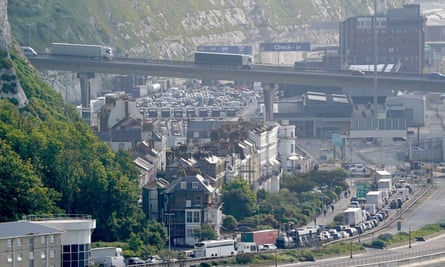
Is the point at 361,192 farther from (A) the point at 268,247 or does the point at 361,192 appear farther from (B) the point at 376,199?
(A) the point at 268,247

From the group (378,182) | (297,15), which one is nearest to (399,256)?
(378,182)

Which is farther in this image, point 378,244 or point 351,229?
point 351,229

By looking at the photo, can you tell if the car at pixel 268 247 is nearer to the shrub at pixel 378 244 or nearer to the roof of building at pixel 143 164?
the shrub at pixel 378 244

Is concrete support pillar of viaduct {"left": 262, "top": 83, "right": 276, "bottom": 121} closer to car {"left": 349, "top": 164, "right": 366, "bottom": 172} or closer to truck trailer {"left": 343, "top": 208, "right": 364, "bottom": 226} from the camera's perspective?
car {"left": 349, "top": 164, "right": 366, "bottom": 172}

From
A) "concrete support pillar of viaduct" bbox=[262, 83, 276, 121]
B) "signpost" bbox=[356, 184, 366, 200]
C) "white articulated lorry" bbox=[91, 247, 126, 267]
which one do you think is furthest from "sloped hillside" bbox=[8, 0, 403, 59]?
"white articulated lorry" bbox=[91, 247, 126, 267]

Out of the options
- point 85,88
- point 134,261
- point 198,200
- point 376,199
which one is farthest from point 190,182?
point 85,88

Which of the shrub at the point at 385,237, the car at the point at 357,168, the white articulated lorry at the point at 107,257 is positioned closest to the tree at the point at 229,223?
the shrub at the point at 385,237
